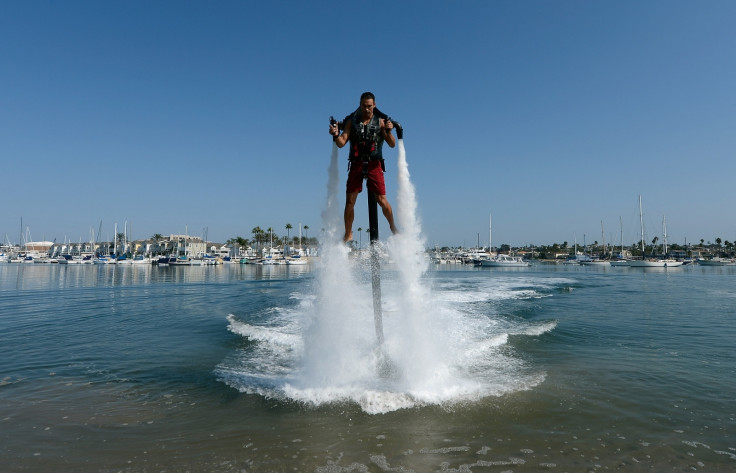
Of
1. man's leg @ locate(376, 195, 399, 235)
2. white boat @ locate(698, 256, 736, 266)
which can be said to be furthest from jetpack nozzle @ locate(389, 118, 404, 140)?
white boat @ locate(698, 256, 736, 266)

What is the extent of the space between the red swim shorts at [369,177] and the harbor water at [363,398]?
61.7 inches

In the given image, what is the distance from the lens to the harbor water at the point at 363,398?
5.49 m

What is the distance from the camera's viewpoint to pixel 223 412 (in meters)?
7.07

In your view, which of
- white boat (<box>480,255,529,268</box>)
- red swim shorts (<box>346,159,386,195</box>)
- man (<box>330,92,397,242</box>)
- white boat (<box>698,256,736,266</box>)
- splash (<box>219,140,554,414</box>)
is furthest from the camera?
white boat (<box>698,256,736,266</box>)

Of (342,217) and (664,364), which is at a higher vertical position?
(342,217)

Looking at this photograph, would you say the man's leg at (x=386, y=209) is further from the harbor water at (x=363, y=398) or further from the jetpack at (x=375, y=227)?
the harbor water at (x=363, y=398)

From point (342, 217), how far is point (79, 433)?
5667 mm

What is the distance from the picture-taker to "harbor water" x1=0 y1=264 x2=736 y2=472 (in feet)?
18.0

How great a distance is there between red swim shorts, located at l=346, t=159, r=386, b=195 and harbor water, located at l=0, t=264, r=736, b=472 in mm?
1568

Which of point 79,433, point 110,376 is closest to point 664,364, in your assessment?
point 79,433

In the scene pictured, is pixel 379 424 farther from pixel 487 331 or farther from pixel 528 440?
pixel 487 331

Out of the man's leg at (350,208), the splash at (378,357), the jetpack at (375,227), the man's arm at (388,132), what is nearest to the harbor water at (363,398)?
the splash at (378,357)

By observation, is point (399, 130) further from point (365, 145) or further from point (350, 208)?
point (350, 208)

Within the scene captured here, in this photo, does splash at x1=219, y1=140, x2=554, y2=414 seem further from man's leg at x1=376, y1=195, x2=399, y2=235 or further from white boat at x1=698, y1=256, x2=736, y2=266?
white boat at x1=698, y1=256, x2=736, y2=266
